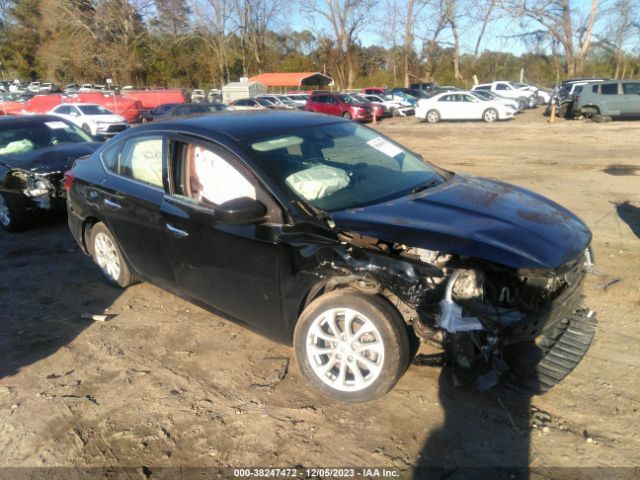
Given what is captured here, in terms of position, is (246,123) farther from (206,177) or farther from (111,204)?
(111,204)

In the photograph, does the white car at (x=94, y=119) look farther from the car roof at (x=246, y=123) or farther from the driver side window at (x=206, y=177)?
the driver side window at (x=206, y=177)

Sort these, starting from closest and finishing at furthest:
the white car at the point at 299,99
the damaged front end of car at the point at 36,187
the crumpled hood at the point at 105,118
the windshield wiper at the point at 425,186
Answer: the windshield wiper at the point at 425,186, the damaged front end of car at the point at 36,187, the crumpled hood at the point at 105,118, the white car at the point at 299,99

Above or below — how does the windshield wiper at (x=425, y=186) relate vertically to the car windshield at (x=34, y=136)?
below

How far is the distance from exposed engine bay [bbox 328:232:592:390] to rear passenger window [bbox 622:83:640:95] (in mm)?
21712

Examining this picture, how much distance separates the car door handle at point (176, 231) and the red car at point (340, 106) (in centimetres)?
2336

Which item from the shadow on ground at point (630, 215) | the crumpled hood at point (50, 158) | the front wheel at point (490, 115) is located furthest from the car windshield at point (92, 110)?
the shadow on ground at point (630, 215)

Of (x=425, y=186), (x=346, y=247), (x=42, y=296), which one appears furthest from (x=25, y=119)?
(x=346, y=247)

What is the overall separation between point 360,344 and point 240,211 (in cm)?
109

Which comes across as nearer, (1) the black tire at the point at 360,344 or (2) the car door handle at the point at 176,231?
(1) the black tire at the point at 360,344

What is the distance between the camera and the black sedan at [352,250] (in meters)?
2.91

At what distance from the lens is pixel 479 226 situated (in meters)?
3.07

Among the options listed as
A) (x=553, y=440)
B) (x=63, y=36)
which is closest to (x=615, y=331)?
(x=553, y=440)

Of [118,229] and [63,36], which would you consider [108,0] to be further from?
[118,229]

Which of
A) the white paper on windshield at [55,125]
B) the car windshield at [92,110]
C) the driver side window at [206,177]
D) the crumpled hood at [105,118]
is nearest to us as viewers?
the driver side window at [206,177]
